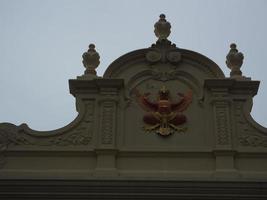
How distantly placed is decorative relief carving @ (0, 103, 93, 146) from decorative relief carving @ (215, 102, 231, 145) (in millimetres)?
2707

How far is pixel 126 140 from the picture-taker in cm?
1233

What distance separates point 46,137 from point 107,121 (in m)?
1.34

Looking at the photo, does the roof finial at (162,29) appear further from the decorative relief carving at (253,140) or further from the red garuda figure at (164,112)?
the decorative relief carving at (253,140)

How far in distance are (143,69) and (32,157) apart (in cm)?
316

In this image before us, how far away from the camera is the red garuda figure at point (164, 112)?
1247cm

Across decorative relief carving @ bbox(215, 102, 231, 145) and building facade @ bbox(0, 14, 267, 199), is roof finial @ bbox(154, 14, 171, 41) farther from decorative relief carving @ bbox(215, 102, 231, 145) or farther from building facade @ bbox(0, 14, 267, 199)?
decorative relief carving @ bbox(215, 102, 231, 145)

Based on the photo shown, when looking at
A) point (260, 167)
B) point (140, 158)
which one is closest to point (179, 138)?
point (140, 158)

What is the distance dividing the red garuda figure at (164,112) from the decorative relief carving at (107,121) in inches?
26.8

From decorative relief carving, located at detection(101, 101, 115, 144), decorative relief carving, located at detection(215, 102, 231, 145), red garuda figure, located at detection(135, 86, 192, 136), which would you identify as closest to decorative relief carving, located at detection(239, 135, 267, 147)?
decorative relief carving, located at detection(215, 102, 231, 145)

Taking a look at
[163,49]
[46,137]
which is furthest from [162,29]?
[46,137]

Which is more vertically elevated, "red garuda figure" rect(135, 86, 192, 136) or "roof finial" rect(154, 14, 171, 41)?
"roof finial" rect(154, 14, 171, 41)

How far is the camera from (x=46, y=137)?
40.6 ft

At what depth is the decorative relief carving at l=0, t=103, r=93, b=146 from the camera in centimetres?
1229

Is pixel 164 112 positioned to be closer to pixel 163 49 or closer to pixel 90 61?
pixel 163 49
